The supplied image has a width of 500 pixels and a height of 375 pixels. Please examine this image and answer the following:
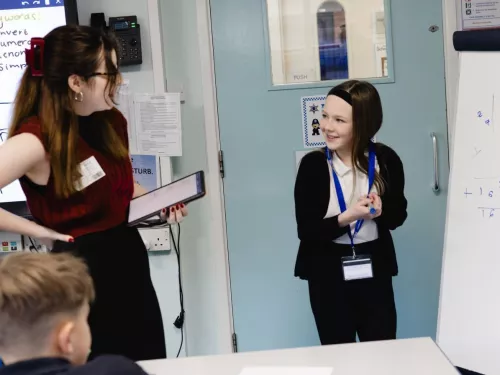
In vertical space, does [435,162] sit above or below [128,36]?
below

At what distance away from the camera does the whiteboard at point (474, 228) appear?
216 cm

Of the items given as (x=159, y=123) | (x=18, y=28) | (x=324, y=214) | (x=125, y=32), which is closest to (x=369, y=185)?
(x=324, y=214)

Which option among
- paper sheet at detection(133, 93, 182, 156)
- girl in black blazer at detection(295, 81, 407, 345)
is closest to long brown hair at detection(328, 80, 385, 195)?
girl in black blazer at detection(295, 81, 407, 345)

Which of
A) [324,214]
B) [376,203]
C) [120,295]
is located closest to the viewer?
A: [120,295]

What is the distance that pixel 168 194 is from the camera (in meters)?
2.28

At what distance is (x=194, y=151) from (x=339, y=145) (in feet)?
3.54

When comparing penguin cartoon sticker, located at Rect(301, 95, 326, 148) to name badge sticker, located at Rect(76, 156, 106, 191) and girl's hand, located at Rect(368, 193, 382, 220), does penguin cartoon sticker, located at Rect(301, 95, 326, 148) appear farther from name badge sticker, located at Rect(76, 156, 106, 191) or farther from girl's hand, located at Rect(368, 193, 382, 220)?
name badge sticker, located at Rect(76, 156, 106, 191)

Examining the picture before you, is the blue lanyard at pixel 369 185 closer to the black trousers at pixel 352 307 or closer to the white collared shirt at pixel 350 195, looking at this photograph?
the white collared shirt at pixel 350 195

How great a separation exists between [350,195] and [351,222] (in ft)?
0.34

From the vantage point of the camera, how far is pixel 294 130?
3344 millimetres

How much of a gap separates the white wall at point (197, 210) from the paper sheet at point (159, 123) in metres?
0.10

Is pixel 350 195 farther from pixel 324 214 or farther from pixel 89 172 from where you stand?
pixel 89 172

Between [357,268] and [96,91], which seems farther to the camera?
[357,268]

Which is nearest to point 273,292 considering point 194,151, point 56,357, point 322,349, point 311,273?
point 194,151
